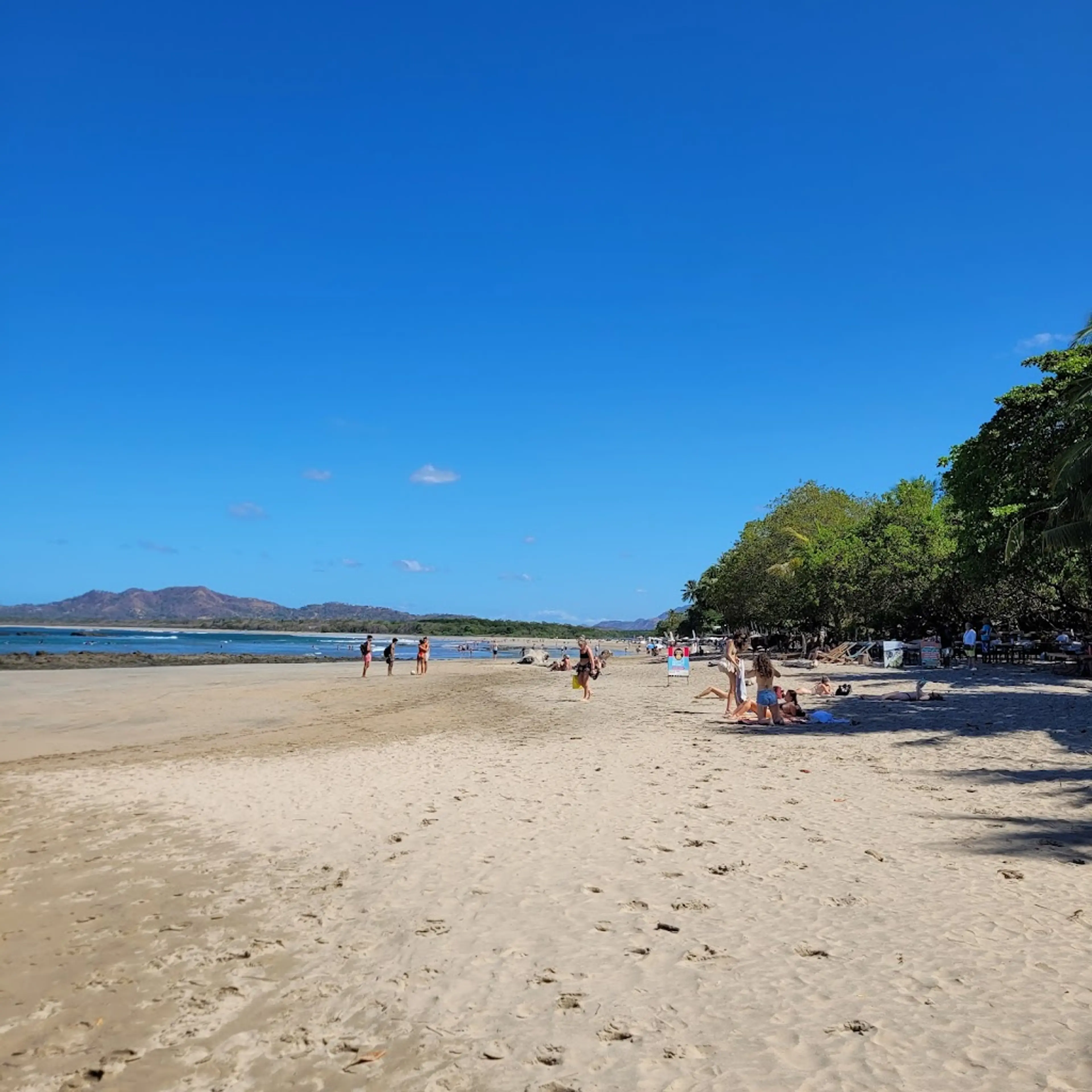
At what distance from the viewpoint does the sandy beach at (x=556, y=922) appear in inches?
144

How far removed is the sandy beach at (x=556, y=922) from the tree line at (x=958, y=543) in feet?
32.9

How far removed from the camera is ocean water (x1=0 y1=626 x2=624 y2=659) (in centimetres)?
6450

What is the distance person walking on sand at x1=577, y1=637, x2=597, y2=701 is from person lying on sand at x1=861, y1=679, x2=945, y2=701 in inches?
284

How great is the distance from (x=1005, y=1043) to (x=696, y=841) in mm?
3418

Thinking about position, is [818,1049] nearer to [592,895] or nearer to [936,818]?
[592,895]

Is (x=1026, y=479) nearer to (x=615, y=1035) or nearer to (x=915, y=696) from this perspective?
(x=915, y=696)

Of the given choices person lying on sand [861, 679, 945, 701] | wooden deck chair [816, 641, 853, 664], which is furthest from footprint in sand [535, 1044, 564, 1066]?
wooden deck chair [816, 641, 853, 664]

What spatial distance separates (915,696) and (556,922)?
48.7 ft

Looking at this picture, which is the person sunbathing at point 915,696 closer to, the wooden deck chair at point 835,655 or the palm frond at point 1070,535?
the palm frond at point 1070,535

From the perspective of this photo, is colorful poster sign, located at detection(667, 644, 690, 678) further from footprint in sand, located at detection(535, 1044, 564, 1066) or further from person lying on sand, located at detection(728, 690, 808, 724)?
footprint in sand, located at detection(535, 1044, 564, 1066)

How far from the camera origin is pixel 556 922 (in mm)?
5219

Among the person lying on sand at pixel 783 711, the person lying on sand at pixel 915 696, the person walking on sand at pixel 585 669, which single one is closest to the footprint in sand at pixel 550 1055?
the person lying on sand at pixel 783 711

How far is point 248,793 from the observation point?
940 cm

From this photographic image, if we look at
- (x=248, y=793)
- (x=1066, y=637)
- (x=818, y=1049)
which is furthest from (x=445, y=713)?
(x=1066, y=637)
